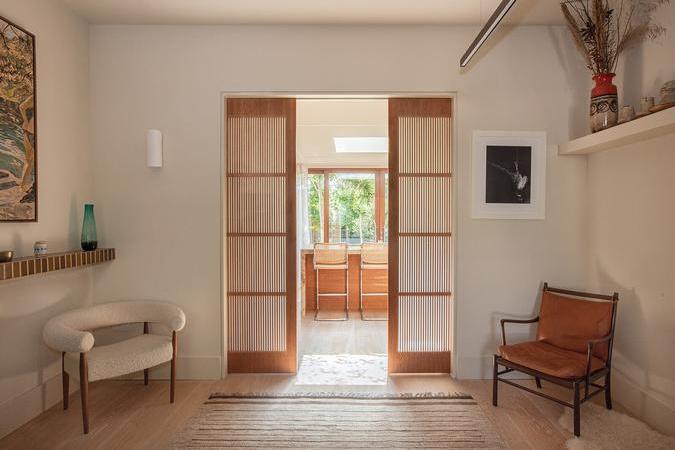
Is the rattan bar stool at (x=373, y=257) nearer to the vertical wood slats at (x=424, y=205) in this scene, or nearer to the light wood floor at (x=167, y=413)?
the vertical wood slats at (x=424, y=205)

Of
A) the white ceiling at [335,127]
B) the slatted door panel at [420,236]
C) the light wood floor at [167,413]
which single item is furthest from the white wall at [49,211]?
the slatted door panel at [420,236]

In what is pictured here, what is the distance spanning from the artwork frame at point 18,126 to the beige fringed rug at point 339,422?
1771mm

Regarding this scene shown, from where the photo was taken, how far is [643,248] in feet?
8.63

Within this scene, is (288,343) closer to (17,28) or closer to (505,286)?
(505,286)

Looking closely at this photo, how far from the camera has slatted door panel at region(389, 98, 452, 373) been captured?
3330 millimetres

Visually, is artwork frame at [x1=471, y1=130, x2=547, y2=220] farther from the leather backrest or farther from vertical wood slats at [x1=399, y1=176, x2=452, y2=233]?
the leather backrest

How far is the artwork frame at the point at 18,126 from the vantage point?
2.41 metres

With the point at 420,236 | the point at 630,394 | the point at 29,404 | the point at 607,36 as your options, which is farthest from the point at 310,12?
the point at 630,394

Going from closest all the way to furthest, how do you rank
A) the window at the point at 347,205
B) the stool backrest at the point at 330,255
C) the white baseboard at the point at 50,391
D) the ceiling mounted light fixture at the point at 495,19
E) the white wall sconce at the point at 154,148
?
the ceiling mounted light fixture at the point at 495,19 < the white baseboard at the point at 50,391 < the white wall sconce at the point at 154,148 < the stool backrest at the point at 330,255 < the window at the point at 347,205

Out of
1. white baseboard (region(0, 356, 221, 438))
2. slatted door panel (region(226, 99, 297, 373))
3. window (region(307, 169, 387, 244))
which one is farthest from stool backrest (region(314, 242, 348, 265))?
white baseboard (region(0, 356, 221, 438))

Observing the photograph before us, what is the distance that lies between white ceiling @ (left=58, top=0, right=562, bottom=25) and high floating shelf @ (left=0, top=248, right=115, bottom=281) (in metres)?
1.82

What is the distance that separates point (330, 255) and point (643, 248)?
347cm

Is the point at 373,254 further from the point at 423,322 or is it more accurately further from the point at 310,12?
the point at 310,12

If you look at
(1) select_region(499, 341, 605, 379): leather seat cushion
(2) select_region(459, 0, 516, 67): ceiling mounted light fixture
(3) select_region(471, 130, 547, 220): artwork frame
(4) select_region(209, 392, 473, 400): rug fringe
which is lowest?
(4) select_region(209, 392, 473, 400): rug fringe
